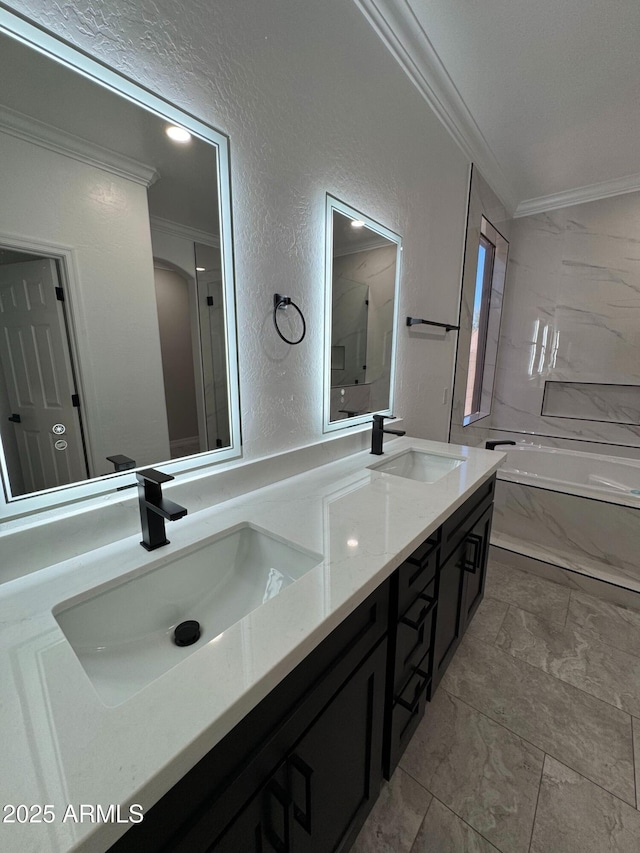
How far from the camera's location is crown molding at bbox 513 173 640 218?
2.70 metres

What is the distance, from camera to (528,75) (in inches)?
67.7

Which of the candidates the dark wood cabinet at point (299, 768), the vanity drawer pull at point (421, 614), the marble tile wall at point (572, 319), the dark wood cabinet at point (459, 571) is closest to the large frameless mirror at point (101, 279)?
the dark wood cabinet at point (299, 768)

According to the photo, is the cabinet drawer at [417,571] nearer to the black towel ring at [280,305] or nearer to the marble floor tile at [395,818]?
the marble floor tile at [395,818]

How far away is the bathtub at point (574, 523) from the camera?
2.00 m

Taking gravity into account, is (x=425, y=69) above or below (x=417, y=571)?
above

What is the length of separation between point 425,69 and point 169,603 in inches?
Result: 93.5

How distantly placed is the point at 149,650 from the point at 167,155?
120 cm

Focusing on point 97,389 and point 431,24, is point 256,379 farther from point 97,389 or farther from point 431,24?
point 431,24

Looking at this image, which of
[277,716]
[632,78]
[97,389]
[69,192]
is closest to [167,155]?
[69,192]

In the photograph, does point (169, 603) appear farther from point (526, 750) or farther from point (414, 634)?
point (526, 750)

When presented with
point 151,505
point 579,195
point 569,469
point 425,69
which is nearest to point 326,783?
point 151,505

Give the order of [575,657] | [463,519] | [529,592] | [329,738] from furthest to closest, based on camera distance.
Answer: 1. [529,592]
2. [575,657]
3. [463,519]
4. [329,738]

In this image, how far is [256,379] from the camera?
3.92ft

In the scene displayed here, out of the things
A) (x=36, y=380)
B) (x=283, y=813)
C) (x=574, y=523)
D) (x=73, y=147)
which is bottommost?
(x=574, y=523)
